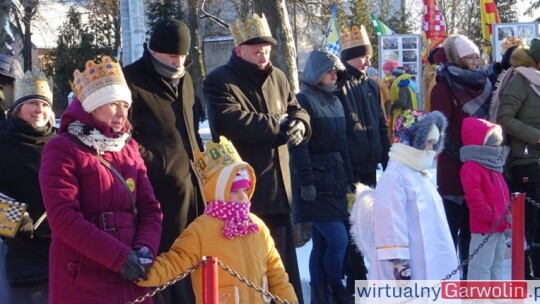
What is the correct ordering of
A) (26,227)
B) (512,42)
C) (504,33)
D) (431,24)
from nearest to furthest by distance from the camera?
1. (26,227)
2. (512,42)
3. (504,33)
4. (431,24)

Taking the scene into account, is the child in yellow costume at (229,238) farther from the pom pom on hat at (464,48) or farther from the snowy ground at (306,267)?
the pom pom on hat at (464,48)

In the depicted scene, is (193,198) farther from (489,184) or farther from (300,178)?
(489,184)

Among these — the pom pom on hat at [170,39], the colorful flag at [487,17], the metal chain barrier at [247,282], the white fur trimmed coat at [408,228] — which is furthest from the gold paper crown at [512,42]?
the colorful flag at [487,17]

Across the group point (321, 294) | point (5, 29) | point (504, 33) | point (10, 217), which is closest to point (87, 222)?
point (10, 217)

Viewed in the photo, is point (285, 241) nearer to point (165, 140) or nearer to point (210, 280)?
point (165, 140)

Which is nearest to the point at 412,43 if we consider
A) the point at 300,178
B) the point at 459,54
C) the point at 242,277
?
the point at 459,54

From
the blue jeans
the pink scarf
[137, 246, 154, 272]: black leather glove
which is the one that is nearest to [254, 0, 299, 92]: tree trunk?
the blue jeans

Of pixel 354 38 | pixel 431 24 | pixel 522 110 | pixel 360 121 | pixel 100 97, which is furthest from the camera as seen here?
pixel 431 24

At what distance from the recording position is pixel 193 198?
4.90 meters

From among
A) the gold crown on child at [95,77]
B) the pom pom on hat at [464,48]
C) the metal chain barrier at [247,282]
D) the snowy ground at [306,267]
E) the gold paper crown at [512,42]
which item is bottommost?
the snowy ground at [306,267]

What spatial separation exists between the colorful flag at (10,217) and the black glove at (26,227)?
0.18 feet

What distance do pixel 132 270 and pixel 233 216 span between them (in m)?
0.76

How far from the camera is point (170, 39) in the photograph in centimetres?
471

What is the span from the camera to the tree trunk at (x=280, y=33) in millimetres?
7789
